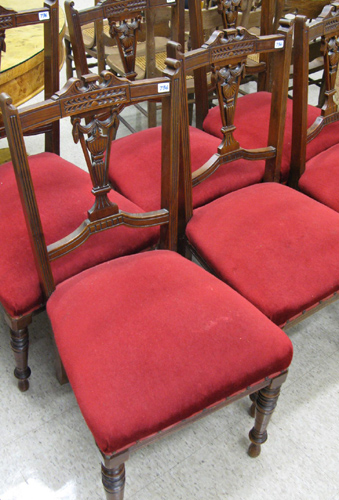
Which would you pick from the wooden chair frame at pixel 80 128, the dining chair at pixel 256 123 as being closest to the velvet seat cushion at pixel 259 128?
the dining chair at pixel 256 123

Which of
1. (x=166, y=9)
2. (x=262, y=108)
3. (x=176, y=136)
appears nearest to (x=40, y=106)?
(x=176, y=136)

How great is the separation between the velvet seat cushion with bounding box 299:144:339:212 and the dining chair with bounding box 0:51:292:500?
0.51 m

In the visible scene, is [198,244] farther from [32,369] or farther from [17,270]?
[32,369]

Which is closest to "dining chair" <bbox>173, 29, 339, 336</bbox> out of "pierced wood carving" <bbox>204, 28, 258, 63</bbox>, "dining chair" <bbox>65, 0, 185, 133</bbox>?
"pierced wood carving" <bbox>204, 28, 258, 63</bbox>

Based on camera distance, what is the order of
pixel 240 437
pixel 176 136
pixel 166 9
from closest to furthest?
pixel 176 136
pixel 240 437
pixel 166 9

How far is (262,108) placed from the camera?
5.58ft

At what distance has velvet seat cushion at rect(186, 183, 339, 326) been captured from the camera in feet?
3.54

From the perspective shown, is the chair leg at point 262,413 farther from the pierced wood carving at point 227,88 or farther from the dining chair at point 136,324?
the pierced wood carving at point 227,88

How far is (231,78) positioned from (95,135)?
0.41 meters

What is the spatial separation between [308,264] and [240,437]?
0.48 metres

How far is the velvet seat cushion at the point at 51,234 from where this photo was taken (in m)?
1.09

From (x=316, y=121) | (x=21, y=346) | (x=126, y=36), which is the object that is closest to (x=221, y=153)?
(x=316, y=121)

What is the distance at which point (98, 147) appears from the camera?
0.96m

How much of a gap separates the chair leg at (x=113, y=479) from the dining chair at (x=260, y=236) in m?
0.44
